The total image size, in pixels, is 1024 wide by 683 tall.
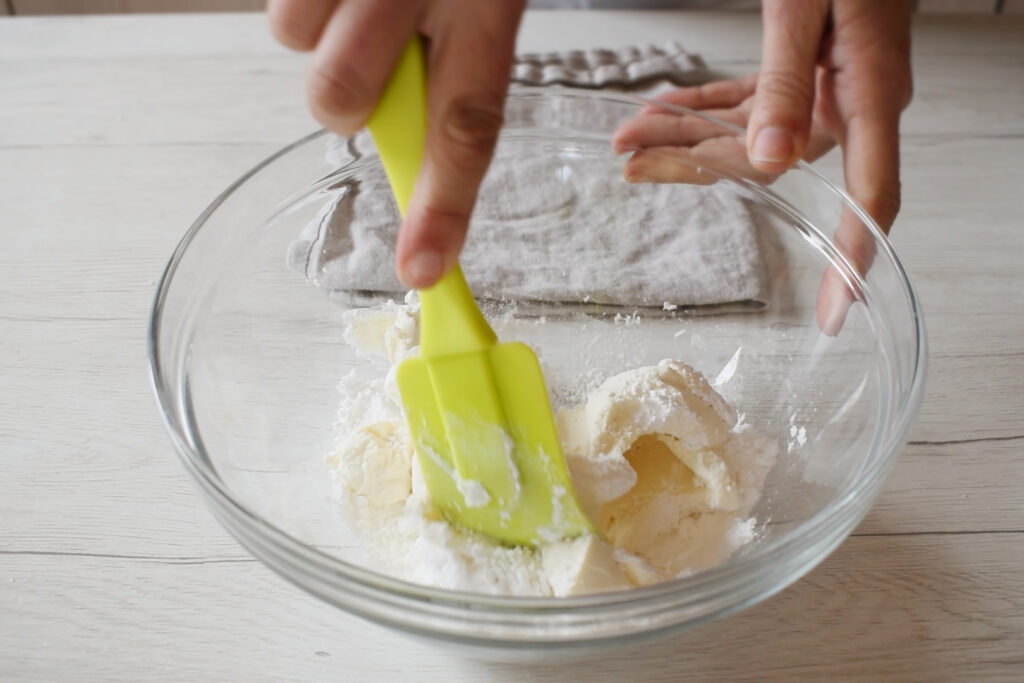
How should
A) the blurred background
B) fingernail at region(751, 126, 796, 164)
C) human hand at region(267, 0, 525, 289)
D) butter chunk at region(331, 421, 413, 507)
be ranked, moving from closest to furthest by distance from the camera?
human hand at region(267, 0, 525, 289), butter chunk at region(331, 421, 413, 507), fingernail at region(751, 126, 796, 164), the blurred background

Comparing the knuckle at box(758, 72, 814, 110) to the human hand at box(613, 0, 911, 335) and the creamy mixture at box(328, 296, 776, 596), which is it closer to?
the human hand at box(613, 0, 911, 335)

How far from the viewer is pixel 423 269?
62 centimetres

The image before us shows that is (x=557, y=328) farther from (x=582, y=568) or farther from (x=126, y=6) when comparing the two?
(x=126, y=6)

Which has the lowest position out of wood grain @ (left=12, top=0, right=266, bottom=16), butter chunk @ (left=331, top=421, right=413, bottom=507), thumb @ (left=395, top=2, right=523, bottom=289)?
wood grain @ (left=12, top=0, right=266, bottom=16)

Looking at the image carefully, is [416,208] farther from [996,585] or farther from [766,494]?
[996,585]

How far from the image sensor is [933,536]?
866 millimetres

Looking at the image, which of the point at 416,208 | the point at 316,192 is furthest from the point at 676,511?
the point at 316,192

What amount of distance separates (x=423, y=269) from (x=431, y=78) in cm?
13

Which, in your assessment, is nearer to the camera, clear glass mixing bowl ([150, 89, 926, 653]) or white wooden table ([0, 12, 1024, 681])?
clear glass mixing bowl ([150, 89, 926, 653])

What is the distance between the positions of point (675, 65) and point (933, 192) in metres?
0.46

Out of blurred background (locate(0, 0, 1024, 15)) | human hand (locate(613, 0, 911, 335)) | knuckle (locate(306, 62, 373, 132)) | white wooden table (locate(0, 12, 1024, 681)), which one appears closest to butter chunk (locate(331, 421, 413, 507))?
white wooden table (locate(0, 12, 1024, 681))

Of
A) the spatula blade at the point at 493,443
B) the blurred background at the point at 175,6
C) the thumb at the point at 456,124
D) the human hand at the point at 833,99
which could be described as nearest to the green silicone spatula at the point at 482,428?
the spatula blade at the point at 493,443

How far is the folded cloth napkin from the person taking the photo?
1043 mm

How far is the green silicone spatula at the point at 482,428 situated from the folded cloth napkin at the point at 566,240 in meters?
0.30
